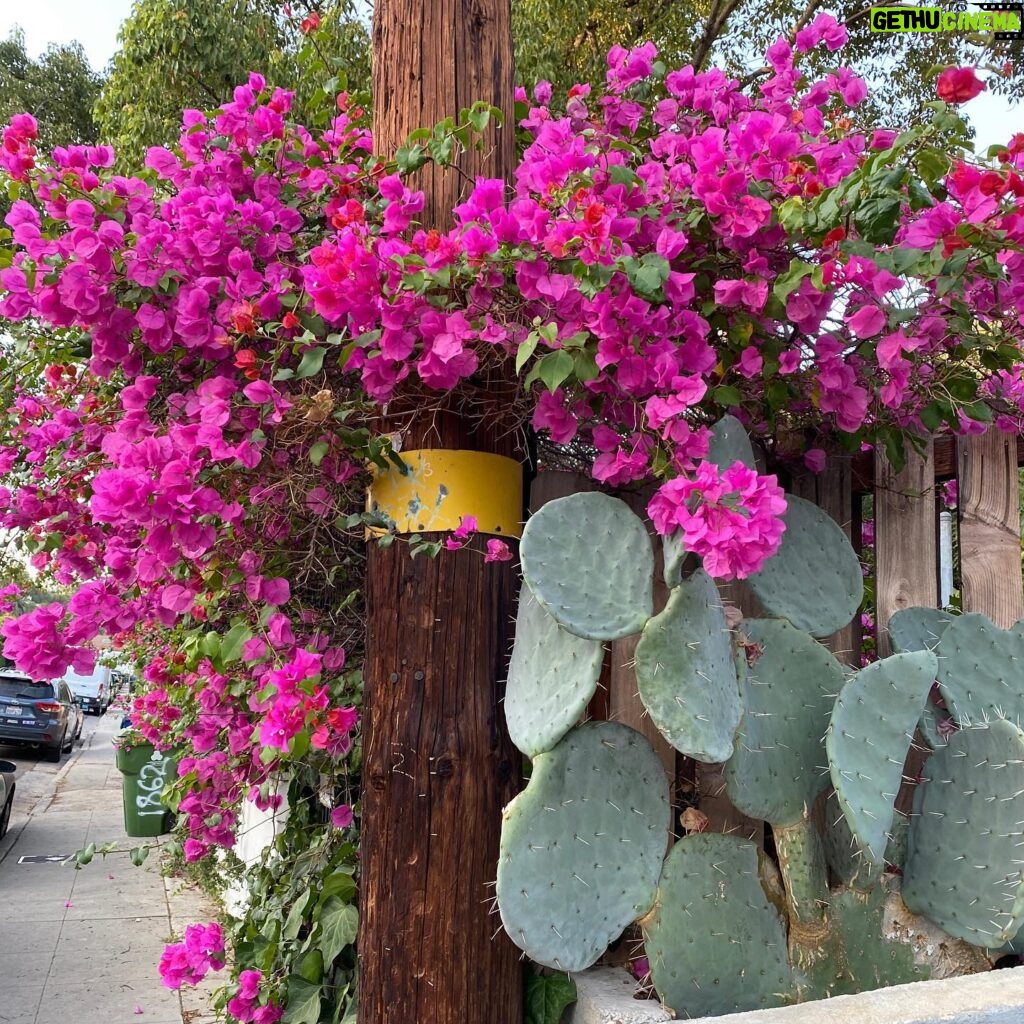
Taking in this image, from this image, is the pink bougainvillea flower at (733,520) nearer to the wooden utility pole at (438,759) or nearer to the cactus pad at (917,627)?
the wooden utility pole at (438,759)

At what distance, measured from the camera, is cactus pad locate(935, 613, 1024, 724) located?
2324mm

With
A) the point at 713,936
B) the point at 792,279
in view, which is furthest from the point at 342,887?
the point at 792,279

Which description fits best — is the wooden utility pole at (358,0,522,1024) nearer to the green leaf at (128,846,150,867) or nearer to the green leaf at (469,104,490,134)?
the green leaf at (469,104,490,134)

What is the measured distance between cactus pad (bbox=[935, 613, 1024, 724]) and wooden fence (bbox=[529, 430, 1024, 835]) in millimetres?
222

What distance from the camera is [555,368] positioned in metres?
1.85

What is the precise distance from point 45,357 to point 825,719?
6.62ft

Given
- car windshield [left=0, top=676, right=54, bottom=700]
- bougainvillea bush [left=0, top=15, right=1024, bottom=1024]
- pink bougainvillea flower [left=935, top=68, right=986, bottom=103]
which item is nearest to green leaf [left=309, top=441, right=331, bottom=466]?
bougainvillea bush [left=0, top=15, right=1024, bottom=1024]

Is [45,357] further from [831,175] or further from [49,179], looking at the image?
[831,175]

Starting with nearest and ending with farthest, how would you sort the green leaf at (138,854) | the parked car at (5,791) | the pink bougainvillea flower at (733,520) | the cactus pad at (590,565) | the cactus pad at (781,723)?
the pink bougainvillea flower at (733,520), the cactus pad at (590,565), the cactus pad at (781,723), the green leaf at (138,854), the parked car at (5,791)

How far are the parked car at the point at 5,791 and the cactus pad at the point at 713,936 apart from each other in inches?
356

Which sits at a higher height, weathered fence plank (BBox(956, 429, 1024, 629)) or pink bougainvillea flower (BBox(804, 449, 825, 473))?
pink bougainvillea flower (BBox(804, 449, 825, 473))

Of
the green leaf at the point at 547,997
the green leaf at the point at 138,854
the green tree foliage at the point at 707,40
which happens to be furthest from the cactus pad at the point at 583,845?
the green tree foliage at the point at 707,40

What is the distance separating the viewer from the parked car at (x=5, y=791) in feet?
30.8

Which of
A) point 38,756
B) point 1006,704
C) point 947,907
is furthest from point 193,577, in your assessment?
point 38,756
